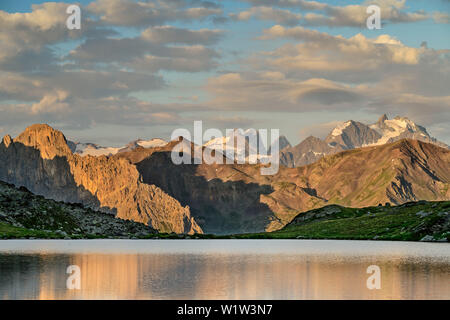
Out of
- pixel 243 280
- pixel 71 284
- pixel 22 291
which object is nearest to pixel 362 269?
pixel 243 280

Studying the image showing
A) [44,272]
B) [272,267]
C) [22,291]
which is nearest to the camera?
[22,291]

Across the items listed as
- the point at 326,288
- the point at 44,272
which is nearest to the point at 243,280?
the point at 326,288

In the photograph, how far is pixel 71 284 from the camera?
213ft

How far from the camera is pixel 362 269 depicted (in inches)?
3275

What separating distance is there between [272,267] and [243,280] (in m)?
20.6

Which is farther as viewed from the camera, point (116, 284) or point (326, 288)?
point (116, 284)

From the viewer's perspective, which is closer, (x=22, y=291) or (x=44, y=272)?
(x=22, y=291)
